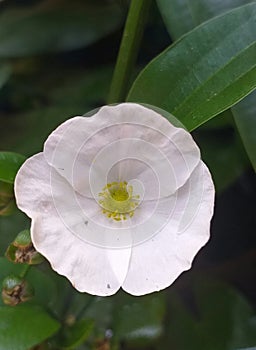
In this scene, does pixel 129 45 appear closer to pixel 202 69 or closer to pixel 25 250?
pixel 202 69

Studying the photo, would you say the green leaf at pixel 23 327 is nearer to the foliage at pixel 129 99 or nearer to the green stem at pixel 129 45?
the foliage at pixel 129 99

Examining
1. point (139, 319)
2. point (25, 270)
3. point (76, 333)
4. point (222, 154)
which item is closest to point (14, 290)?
point (25, 270)

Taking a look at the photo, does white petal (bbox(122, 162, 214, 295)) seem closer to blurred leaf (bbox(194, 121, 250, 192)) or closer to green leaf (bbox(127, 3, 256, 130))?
green leaf (bbox(127, 3, 256, 130))

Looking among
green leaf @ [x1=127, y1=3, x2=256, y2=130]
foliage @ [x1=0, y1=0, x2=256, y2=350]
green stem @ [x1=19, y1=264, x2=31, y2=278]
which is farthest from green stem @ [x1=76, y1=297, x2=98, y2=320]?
green leaf @ [x1=127, y1=3, x2=256, y2=130]

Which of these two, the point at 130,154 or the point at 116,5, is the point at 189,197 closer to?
the point at 130,154

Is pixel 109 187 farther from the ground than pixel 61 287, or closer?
farther from the ground

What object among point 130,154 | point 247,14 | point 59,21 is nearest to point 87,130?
point 130,154

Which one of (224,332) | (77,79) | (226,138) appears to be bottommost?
(224,332)
